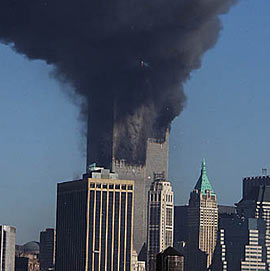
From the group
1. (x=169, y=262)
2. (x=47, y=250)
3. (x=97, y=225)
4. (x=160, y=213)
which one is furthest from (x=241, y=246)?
(x=169, y=262)

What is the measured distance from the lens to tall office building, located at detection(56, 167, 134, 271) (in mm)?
164875

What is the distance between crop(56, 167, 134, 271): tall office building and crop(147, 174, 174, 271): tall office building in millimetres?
11361

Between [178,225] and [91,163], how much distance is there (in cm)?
1852

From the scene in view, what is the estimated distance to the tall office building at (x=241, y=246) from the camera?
191000 mm

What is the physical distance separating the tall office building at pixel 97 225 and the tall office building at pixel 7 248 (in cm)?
730

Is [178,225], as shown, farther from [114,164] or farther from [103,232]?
[103,232]

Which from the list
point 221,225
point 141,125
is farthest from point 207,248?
point 141,125

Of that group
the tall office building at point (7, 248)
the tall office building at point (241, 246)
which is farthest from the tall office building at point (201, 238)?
the tall office building at point (7, 248)

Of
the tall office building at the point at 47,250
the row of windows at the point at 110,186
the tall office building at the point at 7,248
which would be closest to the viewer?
the tall office building at the point at 7,248

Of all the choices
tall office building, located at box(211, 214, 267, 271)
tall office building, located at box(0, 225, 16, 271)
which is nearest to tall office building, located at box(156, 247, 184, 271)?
tall office building, located at box(0, 225, 16, 271)

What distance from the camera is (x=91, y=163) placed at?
599ft

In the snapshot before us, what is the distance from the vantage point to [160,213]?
186625 mm

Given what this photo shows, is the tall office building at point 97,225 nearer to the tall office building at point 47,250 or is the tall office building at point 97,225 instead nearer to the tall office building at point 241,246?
the tall office building at point 47,250

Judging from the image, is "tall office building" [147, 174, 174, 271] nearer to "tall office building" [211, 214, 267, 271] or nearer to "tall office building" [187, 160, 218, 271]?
"tall office building" [187, 160, 218, 271]
